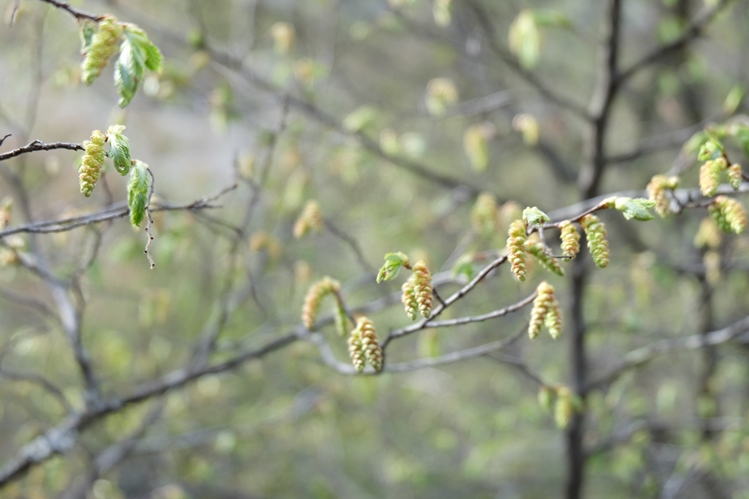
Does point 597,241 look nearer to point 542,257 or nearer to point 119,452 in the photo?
point 542,257

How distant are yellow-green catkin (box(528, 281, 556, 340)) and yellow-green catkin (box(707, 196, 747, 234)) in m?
0.46

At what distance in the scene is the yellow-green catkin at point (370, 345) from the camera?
1.44m

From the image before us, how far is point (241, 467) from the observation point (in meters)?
5.20

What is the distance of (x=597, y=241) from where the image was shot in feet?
4.25

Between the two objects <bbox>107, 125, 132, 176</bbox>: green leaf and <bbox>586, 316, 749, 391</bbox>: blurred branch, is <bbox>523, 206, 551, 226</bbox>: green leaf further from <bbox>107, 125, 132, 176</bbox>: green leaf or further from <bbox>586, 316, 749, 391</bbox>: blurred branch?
<bbox>586, 316, 749, 391</bbox>: blurred branch

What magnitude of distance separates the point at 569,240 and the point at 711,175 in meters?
0.42

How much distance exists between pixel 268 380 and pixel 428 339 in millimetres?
3450

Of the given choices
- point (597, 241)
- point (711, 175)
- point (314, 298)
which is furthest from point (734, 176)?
point (314, 298)

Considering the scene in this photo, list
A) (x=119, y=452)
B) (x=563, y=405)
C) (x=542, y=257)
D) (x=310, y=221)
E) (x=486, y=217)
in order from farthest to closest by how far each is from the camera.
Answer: (x=119, y=452), (x=486, y=217), (x=310, y=221), (x=563, y=405), (x=542, y=257)

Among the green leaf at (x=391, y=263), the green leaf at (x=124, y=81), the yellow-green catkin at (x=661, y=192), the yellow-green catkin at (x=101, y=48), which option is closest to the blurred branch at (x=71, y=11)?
the yellow-green catkin at (x=101, y=48)

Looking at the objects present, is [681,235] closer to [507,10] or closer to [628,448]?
[628,448]

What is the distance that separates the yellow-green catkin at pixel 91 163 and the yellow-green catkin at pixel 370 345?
647 millimetres

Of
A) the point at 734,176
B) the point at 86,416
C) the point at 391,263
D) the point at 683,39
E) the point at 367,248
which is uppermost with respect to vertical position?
the point at 367,248

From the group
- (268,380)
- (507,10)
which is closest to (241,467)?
(268,380)
